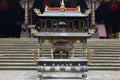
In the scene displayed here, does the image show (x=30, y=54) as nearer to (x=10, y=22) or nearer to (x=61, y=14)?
(x=61, y=14)

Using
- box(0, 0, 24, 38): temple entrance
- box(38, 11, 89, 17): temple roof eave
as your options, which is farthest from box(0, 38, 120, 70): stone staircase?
box(0, 0, 24, 38): temple entrance

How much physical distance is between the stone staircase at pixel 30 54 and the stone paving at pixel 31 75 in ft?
2.26

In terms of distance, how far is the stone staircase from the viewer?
50.1 ft

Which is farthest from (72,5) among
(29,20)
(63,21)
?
(63,21)

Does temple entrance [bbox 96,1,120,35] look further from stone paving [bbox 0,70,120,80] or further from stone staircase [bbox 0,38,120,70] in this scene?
stone paving [bbox 0,70,120,80]

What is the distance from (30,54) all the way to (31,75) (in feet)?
10.4

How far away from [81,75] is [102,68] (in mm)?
3542

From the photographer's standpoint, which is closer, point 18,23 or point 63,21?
point 63,21

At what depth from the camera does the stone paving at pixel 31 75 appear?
1263 cm

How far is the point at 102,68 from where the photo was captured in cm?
1503

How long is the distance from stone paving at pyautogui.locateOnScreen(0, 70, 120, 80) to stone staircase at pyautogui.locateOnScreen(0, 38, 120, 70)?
2.26 ft

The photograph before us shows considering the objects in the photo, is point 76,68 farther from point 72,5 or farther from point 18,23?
point 18,23

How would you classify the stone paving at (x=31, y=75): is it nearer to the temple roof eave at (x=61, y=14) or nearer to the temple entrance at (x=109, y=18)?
the temple roof eave at (x=61, y=14)

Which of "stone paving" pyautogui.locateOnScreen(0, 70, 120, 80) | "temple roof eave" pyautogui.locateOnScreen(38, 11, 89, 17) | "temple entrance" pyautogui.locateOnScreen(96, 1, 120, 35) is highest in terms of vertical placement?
"temple roof eave" pyautogui.locateOnScreen(38, 11, 89, 17)
